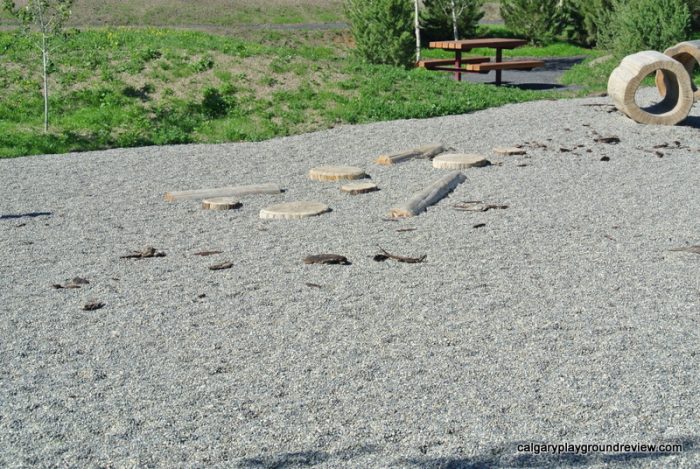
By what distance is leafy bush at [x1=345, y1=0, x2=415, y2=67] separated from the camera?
22000mm

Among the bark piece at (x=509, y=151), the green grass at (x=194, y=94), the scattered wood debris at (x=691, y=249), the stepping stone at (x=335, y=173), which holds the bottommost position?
the scattered wood debris at (x=691, y=249)

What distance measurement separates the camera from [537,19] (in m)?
31.1

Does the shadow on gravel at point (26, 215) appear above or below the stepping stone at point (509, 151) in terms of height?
below

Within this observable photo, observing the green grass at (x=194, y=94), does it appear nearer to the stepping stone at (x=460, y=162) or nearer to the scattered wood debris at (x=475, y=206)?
the stepping stone at (x=460, y=162)

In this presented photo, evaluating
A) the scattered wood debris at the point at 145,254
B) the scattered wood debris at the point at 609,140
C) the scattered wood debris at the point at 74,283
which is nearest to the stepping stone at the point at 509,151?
the scattered wood debris at the point at 609,140

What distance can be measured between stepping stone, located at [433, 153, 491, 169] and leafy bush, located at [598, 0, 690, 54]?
1163cm

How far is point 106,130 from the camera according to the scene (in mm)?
13359

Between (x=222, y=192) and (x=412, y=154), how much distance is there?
9.39 ft

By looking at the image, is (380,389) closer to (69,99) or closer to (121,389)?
(121,389)

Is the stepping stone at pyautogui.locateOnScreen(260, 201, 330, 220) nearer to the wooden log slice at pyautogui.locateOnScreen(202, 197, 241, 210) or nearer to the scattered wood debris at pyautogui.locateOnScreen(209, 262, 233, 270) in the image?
the wooden log slice at pyautogui.locateOnScreen(202, 197, 241, 210)

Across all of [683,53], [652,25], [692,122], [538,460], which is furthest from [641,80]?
[538,460]

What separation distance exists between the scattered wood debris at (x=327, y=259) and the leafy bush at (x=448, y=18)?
23178 millimetres

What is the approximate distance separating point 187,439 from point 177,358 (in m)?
1.00

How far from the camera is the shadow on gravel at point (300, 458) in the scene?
147 inches
